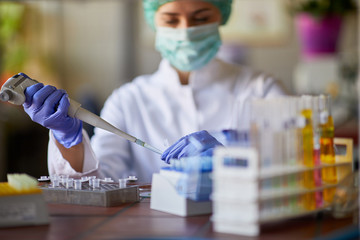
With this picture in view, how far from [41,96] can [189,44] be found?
0.80m

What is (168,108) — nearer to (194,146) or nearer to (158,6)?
(158,6)

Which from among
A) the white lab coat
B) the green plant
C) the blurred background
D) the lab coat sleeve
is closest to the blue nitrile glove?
the lab coat sleeve

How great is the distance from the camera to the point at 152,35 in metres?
6.12

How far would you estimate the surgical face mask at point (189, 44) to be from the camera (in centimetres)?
214

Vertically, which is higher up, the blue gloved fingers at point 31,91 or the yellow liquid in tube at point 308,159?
the blue gloved fingers at point 31,91

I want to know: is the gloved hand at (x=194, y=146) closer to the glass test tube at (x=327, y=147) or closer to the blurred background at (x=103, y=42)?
the glass test tube at (x=327, y=147)

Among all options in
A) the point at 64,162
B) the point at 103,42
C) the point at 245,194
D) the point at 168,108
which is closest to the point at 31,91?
the point at 64,162

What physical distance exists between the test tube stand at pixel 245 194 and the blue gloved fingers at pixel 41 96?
63cm

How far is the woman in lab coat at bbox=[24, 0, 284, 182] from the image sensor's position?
212 cm

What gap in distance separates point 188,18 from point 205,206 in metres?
1.00

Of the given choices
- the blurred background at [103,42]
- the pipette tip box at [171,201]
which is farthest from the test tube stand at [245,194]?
the blurred background at [103,42]

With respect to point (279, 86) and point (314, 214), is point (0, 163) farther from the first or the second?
point (314, 214)

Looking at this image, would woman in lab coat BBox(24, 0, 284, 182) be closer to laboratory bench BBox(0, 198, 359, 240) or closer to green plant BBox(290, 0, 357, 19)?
laboratory bench BBox(0, 198, 359, 240)

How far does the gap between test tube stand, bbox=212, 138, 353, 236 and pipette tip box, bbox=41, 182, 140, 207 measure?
361 millimetres
